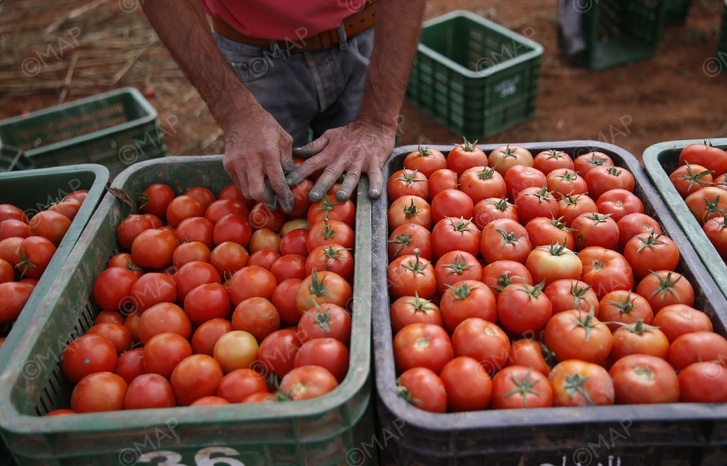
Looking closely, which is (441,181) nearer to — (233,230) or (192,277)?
(233,230)

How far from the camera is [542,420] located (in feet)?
5.35

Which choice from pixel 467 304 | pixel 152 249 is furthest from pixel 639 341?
pixel 152 249

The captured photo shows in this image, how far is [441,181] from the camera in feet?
8.43

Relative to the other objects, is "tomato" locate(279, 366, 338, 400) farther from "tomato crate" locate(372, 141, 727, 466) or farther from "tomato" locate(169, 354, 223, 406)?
"tomato" locate(169, 354, 223, 406)

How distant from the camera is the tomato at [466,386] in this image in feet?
5.83

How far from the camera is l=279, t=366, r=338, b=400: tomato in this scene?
1.74 metres

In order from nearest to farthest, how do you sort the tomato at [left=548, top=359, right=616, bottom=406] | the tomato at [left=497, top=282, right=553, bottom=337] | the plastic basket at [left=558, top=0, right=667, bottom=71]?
the tomato at [left=548, top=359, right=616, bottom=406] → the tomato at [left=497, top=282, right=553, bottom=337] → the plastic basket at [left=558, top=0, right=667, bottom=71]

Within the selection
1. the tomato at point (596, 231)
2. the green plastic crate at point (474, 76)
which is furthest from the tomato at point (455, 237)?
the green plastic crate at point (474, 76)

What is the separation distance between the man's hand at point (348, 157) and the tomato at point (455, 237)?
31 centimetres

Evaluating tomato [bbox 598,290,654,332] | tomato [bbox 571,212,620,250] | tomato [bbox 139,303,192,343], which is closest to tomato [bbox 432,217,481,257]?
tomato [bbox 571,212,620,250]

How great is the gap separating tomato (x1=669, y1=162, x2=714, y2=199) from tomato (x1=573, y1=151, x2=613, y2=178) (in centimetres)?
26

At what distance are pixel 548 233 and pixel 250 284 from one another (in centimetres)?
Answer: 106

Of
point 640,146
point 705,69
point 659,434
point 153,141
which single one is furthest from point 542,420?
point 705,69

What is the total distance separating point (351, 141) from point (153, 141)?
2207mm
